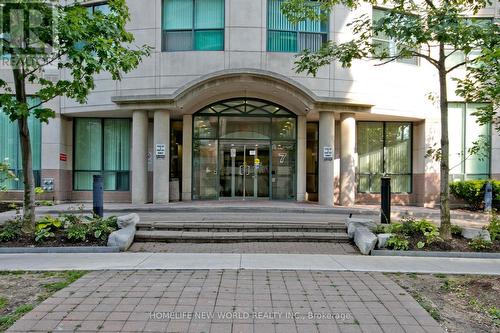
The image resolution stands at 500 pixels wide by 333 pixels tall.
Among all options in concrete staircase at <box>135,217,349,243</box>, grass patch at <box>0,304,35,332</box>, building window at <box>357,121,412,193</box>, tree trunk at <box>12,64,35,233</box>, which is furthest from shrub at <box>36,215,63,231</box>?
building window at <box>357,121,412,193</box>

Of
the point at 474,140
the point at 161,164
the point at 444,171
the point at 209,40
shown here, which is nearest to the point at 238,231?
Result: the point at 444,171

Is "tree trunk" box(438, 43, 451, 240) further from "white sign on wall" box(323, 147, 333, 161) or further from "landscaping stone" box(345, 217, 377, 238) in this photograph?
"white sign on wall" box(323, 147, 333, 161)

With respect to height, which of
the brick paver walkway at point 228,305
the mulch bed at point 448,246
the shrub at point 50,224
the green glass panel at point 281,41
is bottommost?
the brick paver walkway at point 228,305

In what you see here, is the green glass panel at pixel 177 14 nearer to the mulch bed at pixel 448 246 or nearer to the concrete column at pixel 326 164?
the concrete column at pixel 326 164

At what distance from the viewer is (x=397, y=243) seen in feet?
26.8

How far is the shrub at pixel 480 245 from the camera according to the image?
8.21 m

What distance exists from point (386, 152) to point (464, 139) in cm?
341

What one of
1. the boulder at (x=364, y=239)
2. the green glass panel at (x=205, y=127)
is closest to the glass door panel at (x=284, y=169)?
the green glass panel at (x=205, y=127)

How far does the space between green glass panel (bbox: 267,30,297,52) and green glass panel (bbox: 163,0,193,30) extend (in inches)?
126

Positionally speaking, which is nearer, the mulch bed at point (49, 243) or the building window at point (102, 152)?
the mulch bed at point (49, 243)

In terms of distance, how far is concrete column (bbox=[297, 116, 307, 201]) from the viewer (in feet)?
53.3

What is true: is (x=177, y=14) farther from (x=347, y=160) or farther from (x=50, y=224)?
(x=50, y=224)

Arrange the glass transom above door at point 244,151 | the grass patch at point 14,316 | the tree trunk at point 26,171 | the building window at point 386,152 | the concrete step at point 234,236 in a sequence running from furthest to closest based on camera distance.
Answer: the building window at point 386,152 < the glass transom above door at point 244,151 < the concrete step at point 234,236 < the tree trunk at point 26,171 < the grass patch at point 14,316

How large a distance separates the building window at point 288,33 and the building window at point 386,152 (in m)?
4.48
